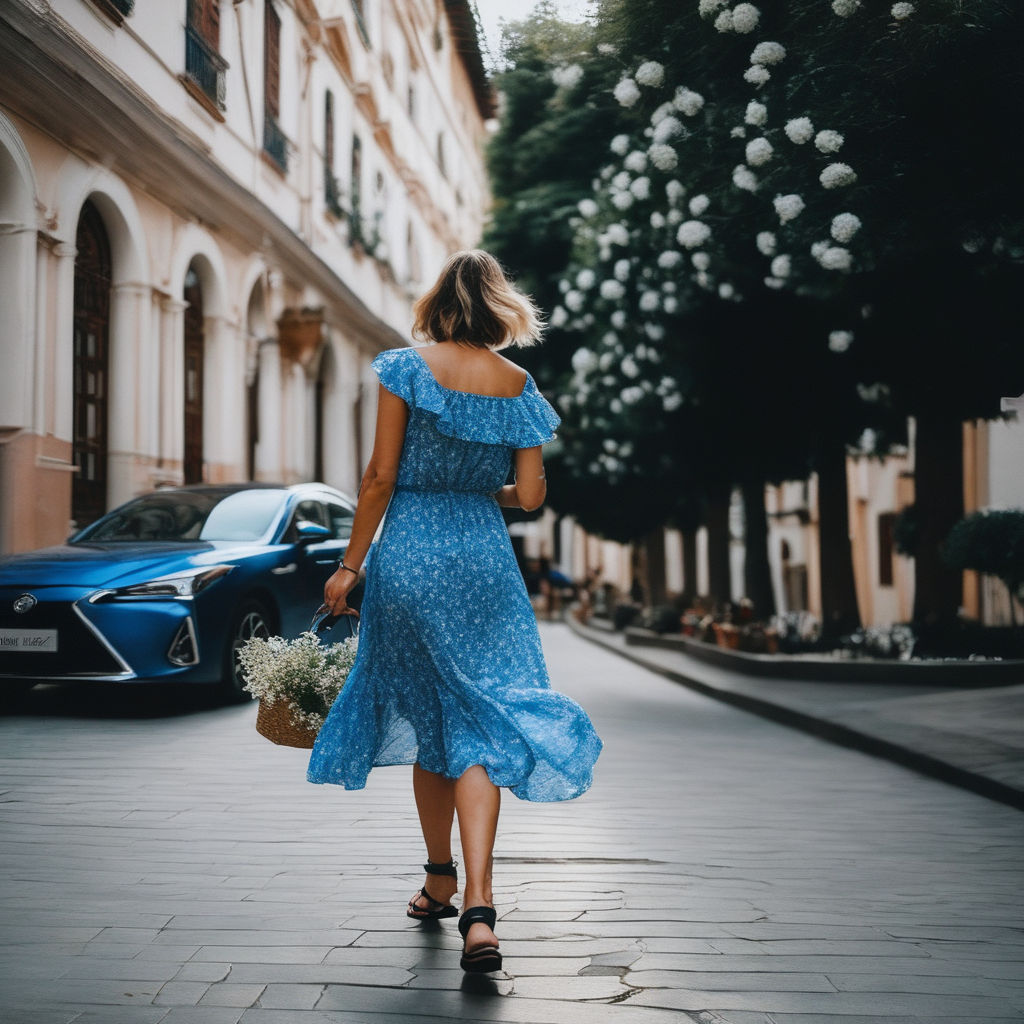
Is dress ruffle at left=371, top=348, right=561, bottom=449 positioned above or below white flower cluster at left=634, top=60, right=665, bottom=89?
below

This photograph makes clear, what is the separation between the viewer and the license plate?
8.55 meters

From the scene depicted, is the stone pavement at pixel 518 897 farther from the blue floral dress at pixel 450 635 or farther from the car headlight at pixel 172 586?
the car headlight at pixel 172 586

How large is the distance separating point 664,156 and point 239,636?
5112 millimetres

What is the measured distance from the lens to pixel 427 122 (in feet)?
111

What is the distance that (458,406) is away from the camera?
162 inches

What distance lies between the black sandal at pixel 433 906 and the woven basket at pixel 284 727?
61 cm

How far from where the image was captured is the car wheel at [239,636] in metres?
9.49

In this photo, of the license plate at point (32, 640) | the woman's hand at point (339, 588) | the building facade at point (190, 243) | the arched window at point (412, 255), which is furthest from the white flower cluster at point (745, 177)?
the arched window at point (412, 255)

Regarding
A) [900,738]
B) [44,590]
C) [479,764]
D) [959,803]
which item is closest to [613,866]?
[479,764]

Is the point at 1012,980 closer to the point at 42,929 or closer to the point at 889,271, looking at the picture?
the point at 42,929

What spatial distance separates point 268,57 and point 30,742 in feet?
47.0

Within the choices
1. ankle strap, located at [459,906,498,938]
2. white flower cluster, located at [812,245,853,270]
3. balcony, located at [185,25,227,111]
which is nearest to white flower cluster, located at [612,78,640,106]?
white flower cluster, located at [812,245,853,270]

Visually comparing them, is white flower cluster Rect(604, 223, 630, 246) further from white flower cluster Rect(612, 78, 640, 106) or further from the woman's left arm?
the woman's left arm

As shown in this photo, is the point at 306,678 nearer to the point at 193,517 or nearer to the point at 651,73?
the point at 193,517
